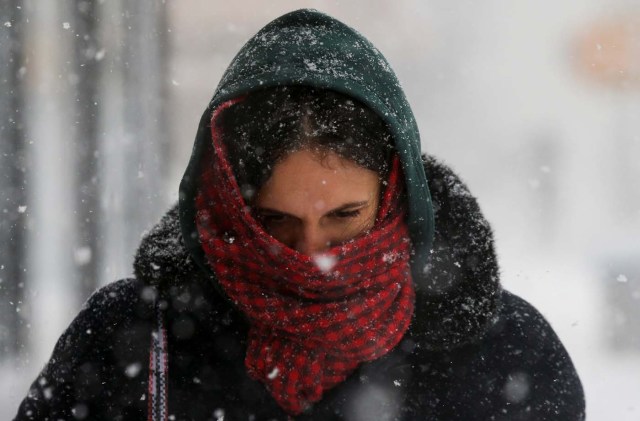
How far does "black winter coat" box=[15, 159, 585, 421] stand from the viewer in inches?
73.9

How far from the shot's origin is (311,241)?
72.6 inches

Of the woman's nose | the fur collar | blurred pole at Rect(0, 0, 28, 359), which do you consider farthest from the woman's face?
blurred pole at Rect(0, 0, 28, 359)

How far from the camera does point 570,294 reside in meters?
9.74

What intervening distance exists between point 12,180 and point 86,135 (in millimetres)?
736

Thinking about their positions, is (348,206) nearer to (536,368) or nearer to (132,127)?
(536,368)

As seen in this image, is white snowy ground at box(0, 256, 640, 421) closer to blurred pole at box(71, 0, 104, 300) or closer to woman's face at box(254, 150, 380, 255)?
blurred pole at box(71, 0, 104, 300)

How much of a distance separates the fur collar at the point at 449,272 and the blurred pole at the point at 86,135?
2.75 meters

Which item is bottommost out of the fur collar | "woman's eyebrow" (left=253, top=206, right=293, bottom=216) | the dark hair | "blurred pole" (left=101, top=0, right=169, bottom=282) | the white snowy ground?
the white snowy ground

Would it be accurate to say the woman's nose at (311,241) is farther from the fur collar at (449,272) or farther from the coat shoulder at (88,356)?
the coat shoulder at (88,356)

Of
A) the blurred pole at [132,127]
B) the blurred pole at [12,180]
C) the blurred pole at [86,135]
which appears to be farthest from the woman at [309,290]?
the blurred pole at [132,127]

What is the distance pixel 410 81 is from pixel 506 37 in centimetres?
206

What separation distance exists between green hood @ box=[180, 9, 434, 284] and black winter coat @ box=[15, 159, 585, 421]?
0.33 ft

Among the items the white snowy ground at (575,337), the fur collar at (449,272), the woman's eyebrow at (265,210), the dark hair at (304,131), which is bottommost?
the white snowy ground at (575,337)

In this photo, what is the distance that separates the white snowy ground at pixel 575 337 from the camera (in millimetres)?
4125
